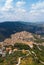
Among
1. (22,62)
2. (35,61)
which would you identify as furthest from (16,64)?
(35,61)

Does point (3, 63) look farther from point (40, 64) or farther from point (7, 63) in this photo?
point (40, 64)

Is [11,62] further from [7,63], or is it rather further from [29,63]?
[29,63]

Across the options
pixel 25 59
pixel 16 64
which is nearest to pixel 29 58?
pixel 25 59

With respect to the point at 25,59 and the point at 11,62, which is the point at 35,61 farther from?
the point at 11,62

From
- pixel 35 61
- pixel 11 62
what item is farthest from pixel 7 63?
pixel 35 61

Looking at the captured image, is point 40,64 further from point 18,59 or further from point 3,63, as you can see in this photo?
point 3,63

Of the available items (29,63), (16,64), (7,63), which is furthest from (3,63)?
(29,63)

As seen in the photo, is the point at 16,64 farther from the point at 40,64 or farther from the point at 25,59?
the point at 40,64
